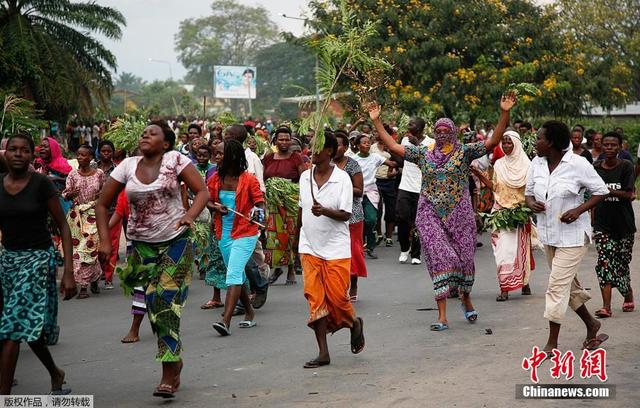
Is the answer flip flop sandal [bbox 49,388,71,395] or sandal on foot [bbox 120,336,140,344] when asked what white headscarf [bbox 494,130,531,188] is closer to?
sandal on foot [bbox 120,336,140,344]

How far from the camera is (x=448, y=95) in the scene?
3384 centimetres

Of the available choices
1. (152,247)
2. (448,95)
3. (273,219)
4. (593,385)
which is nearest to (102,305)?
(273,219)

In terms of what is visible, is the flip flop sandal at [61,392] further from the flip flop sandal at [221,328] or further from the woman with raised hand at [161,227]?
the flip flop sandal at [221,328]

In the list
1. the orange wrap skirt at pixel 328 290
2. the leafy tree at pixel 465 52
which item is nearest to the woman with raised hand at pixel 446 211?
the orange wrap skirt at pixel 328 290

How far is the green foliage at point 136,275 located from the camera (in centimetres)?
746

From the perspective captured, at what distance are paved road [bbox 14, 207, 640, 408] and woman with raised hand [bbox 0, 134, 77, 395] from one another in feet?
2.37

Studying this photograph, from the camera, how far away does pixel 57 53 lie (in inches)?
1462

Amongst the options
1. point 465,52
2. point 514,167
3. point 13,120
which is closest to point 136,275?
point 13,120

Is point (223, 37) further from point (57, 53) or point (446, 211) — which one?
point (446, 211)

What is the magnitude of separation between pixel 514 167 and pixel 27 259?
22.3 feet

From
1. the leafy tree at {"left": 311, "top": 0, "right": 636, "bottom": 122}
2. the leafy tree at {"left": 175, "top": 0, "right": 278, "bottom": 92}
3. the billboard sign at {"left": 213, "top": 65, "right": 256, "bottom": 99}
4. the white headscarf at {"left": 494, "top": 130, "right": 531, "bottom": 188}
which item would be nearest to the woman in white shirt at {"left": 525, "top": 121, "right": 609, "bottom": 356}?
the white headscarf at {"left": 494, "top": 130, "right": 531, "bottom": 188}

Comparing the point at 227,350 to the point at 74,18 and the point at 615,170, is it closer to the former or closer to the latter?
the point at 615,170

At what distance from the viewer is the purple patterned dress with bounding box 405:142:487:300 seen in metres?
10.2

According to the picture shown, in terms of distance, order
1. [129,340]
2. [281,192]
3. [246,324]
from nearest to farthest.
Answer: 1. [129,340]
2. [246,324]
3. [281,192]
